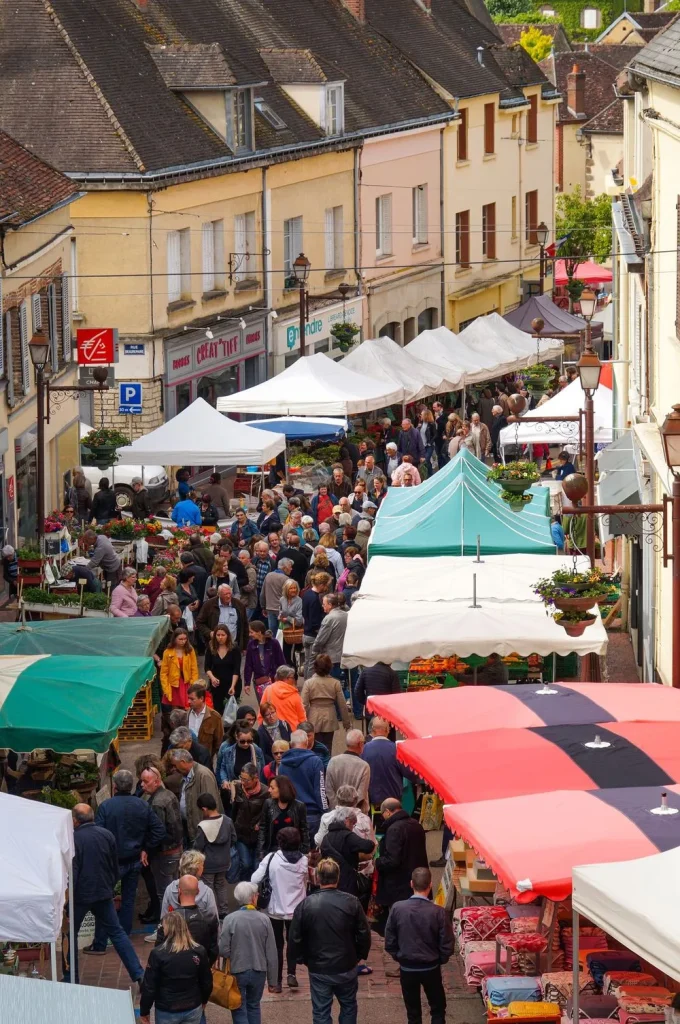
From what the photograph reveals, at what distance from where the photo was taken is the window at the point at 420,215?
1804 inches

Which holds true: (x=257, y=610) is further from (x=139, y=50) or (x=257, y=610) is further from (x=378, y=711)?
(x=139, y=50)

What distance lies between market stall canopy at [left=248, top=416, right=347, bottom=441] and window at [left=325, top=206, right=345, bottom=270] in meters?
11.6

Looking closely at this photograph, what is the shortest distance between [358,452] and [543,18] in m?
76.7

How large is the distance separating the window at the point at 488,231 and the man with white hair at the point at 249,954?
40678 millimetres

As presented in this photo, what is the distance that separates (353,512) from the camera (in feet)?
81.4

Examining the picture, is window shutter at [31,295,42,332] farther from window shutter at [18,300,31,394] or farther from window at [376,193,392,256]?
window at [376,193,392,256]

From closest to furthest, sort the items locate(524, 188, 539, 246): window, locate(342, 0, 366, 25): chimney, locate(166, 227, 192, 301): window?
locate(166, 227, 192, 301): window, locate(342, 0, 366, 25): chimney, locate(524, 188, 539, 246): window

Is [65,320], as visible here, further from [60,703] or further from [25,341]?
[60,703]

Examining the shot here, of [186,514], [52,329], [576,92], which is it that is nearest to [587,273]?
[576,92]

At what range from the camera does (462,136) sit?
48688 mm

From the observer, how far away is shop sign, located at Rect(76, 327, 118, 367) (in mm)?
28672

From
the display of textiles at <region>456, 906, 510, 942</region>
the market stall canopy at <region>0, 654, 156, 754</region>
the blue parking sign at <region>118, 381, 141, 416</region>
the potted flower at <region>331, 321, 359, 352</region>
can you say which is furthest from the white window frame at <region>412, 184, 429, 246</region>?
the display of textiles at <region>456, 906, 510, 942</region>

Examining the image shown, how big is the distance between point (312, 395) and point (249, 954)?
753 inches

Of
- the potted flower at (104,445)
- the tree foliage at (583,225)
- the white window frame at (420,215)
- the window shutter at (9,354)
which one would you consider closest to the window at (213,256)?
the potted flower at (104,445)
